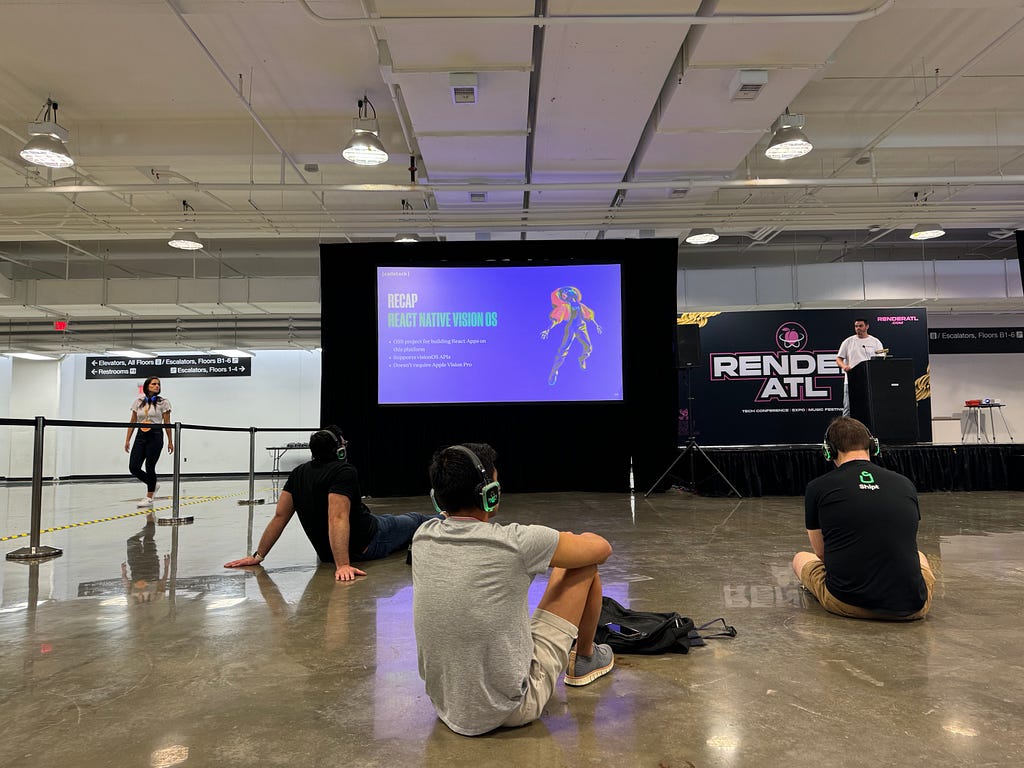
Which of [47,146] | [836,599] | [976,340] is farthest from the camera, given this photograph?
[976,340]

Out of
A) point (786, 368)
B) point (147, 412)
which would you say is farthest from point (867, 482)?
point (786, 368)

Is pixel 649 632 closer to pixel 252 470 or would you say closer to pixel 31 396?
pixel 252 470

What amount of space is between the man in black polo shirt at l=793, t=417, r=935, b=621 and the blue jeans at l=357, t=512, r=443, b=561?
242 cm

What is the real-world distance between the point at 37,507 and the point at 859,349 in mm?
9607

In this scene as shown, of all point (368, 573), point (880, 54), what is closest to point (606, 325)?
point (880, 54)

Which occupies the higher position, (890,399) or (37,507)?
(890,399)

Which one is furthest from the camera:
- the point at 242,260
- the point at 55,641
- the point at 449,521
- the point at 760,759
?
the point at 242,260

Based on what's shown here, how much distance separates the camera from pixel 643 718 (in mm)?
1788

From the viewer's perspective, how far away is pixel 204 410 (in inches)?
578

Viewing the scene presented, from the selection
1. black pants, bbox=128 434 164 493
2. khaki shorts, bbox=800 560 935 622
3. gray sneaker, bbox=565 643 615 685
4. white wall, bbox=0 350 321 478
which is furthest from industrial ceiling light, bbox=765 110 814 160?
white wall, bbox=0 350 321 478

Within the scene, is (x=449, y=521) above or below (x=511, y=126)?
below

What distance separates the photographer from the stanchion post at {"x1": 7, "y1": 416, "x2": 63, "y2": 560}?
13.8ft

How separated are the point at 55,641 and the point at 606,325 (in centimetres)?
603

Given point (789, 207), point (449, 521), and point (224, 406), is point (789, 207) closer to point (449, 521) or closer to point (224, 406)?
point (449, 521)
